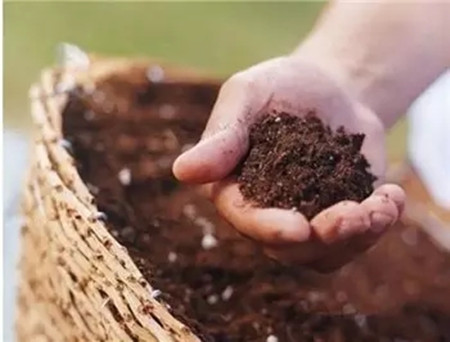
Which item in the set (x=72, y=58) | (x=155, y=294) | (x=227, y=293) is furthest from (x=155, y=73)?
(x=155, y=294)

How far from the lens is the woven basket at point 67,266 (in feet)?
1.41

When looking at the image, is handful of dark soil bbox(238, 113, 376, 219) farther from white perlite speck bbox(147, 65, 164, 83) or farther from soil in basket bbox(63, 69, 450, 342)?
white perlite speck bbox(147, 65, 164, 83)

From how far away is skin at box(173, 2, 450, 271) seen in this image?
463 mm

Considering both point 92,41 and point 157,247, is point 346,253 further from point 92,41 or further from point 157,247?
point 92,41

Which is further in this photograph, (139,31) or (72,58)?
(139,31)

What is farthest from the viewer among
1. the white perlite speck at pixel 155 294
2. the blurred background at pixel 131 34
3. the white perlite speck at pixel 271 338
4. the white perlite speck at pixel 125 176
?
the blurred background at pixel 131 34

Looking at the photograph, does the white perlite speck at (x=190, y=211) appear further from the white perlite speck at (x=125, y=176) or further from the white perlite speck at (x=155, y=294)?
the white perlite speck at (x=155, y=294)

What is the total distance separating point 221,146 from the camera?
470mm

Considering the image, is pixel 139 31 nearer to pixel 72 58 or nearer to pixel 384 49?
pixel 72 58

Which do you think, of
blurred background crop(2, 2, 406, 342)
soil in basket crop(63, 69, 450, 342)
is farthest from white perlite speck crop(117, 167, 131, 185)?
blurred background crop(2, 2, 406, 342)

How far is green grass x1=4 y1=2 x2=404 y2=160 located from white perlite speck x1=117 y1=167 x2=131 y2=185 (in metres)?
0.12

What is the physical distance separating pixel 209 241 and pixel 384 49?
0.15 metres

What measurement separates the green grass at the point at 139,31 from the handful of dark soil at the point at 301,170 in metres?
0.25

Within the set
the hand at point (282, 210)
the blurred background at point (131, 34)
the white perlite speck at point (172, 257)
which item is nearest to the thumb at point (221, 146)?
the hand at point (282, 210)
